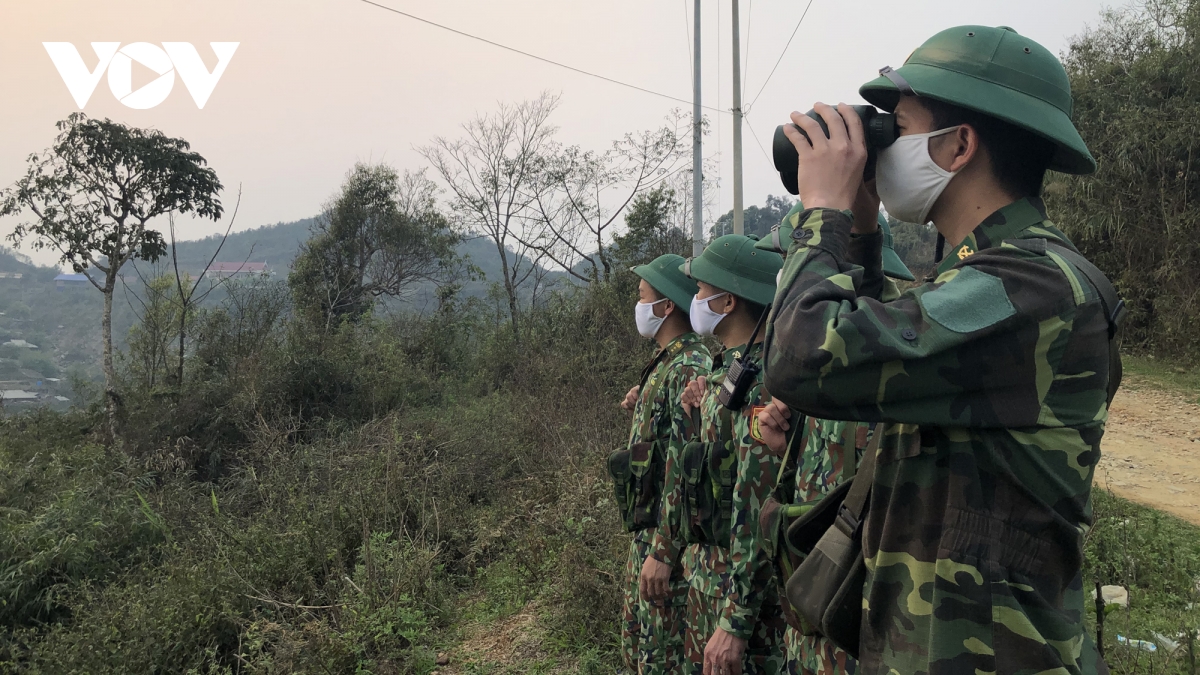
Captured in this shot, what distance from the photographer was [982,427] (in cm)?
98

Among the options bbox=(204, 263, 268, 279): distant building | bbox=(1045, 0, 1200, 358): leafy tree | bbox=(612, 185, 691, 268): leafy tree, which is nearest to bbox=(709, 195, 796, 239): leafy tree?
bbox=(612, 185, 691, 268): leafy tree

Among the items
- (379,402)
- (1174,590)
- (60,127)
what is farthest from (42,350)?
(1174,590)

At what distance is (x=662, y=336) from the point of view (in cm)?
308

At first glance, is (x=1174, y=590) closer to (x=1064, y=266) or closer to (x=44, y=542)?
(x=1064, y=266)

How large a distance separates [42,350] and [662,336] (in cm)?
2864

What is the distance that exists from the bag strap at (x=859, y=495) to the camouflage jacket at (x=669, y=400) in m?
1.25

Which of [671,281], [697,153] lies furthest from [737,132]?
[671,281]

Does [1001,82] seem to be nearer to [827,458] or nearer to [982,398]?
[982,398]

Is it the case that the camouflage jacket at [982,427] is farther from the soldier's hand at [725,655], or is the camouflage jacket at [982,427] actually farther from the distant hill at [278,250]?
the distant hill at [278,250]

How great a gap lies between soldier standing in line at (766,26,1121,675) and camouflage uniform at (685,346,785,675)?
709 mm

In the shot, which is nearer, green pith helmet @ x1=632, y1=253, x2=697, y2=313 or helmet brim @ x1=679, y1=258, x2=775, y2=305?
helmet brim @ x1=679, y1=258, x2=775, y2=305

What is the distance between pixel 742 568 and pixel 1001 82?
126cm

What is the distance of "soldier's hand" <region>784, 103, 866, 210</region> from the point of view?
3.94ft

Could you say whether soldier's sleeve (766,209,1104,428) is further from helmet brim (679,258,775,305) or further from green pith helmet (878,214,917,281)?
helmet brim (679,258,775,305)
